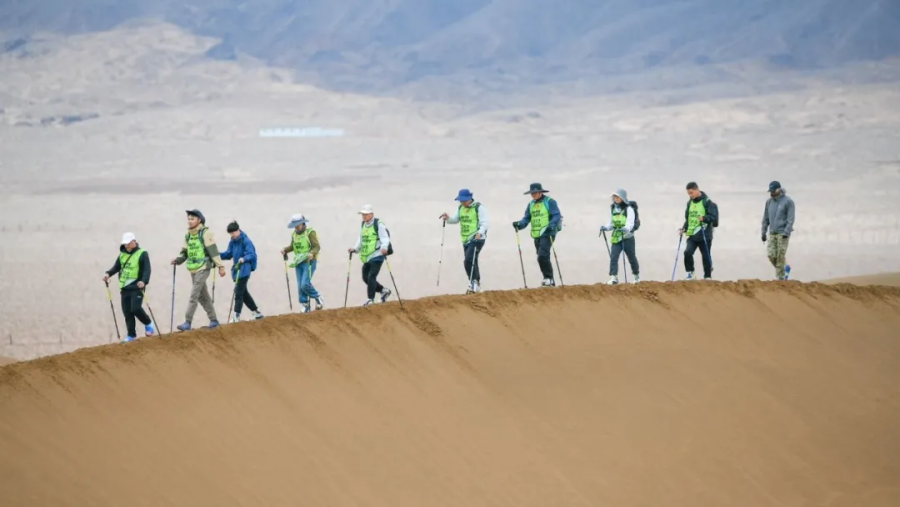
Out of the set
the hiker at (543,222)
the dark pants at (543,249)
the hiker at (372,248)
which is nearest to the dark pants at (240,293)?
the hiker at (372,248)

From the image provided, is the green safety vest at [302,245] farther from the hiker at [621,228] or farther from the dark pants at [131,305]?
the hiker at [621,228]

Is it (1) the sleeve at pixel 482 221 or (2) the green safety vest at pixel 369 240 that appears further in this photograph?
(1) the sleeve at pixel 482 221

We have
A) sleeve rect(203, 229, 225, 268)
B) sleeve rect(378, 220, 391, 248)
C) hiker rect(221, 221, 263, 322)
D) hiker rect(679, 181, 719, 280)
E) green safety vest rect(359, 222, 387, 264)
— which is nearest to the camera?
sleeve rect(203, 229, 225, 268)

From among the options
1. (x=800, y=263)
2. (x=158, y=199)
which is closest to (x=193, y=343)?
(x=800, y=263)

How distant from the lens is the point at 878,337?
722 inches

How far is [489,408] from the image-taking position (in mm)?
14281

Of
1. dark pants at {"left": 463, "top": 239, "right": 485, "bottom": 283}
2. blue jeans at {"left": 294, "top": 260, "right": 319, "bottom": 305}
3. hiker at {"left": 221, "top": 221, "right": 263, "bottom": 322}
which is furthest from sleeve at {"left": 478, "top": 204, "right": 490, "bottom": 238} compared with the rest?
hiker at {"left": 221, "top": 221, "right": 263, "bottom": 322}

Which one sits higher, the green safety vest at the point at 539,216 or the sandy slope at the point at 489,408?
the green safety vest at the point at 539,216

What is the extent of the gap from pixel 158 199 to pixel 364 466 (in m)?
46.4

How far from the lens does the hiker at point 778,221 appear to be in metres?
19.0

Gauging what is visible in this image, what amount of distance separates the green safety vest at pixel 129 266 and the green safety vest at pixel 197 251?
0.62 metres

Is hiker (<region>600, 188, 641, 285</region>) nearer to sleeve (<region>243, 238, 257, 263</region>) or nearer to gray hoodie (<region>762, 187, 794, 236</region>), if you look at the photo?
gray hoodie (<region>762, 187, 794, 236</region>)

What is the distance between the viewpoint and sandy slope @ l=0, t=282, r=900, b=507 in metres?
11.9

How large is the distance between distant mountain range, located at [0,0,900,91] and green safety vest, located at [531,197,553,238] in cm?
8003
